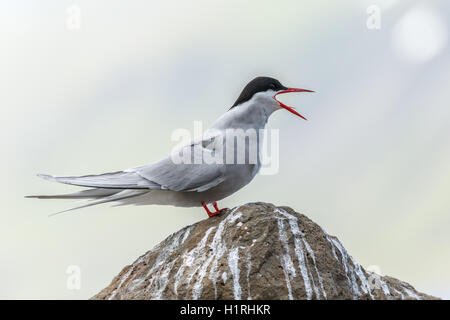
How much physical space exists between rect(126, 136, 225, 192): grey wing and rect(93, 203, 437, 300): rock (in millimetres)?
455

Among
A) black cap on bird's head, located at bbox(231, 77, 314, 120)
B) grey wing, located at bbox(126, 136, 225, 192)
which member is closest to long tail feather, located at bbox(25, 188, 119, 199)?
grey wing, located at bbox(126, 136, 225, 192)

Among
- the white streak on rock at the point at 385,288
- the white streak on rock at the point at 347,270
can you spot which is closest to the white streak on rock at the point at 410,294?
the white streak on rock at the point at 385,288

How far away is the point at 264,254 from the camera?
5465 millimetres

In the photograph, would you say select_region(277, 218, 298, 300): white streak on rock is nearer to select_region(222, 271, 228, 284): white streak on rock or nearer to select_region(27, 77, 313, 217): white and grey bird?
select_region(222, 271, 228, 284): white streak on rock

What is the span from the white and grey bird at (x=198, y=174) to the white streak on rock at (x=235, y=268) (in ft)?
2.95

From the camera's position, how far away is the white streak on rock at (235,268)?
5.23 m

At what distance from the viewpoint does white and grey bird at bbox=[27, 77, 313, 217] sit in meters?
6.37

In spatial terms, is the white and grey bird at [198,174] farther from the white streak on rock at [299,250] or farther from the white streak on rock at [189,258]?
the white streak on rock at [299,250]
